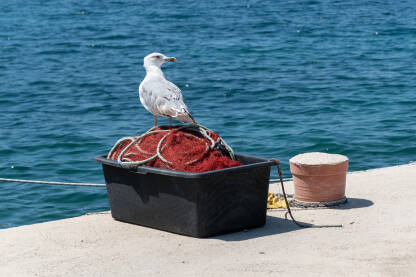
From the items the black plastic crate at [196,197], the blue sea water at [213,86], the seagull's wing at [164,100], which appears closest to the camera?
the black plastic crate at [196,197]

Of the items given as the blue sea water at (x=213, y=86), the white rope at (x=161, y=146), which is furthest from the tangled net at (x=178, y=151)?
the blue sea water at (x=213, y=86)

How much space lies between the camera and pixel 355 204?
7215 millimetres

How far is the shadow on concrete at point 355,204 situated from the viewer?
23.3 ft

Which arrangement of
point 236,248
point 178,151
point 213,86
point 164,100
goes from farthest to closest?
point 213,86 → point 164,100 → point 178,151 → point 236,248

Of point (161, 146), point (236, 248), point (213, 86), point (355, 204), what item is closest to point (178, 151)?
point (161, 146)

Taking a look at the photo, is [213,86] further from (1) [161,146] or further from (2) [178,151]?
(2) [178,151]

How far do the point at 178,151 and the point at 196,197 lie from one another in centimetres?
53

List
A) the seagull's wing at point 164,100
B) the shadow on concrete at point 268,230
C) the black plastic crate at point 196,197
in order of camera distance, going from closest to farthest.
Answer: the black plastic crate at point 196,197 → the shadow on concrete at point 268,230 → the seagull's wing at point 164,100

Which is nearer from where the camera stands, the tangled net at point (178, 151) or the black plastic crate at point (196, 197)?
the black plastic crate at point (196, 197)

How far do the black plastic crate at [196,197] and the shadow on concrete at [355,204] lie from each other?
945mm

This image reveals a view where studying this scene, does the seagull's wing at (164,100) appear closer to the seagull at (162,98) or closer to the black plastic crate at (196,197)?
the seagull at (162,98)

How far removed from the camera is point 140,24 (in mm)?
33125

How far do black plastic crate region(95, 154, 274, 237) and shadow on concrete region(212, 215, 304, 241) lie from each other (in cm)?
5

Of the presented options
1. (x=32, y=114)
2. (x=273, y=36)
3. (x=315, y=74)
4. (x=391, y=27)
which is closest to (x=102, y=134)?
(x=32, y=114)
